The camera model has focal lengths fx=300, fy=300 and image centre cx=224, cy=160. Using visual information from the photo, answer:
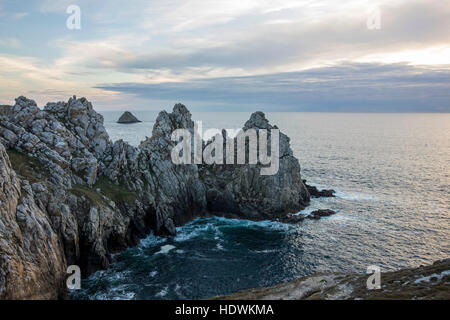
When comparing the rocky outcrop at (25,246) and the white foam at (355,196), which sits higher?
the rocky outcrop at (25,246)

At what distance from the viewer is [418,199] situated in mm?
101625

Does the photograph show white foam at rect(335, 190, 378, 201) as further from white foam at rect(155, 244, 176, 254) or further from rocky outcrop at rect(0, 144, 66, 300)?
rocky outcrop at rect(0, 144, 66, 300)

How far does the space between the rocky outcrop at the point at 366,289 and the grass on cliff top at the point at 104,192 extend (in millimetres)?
39876

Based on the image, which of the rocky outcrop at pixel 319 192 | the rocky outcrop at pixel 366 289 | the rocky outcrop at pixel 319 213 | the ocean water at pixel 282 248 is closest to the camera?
the rocky outcrop at pixel 366 289

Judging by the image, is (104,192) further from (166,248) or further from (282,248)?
(282,248)

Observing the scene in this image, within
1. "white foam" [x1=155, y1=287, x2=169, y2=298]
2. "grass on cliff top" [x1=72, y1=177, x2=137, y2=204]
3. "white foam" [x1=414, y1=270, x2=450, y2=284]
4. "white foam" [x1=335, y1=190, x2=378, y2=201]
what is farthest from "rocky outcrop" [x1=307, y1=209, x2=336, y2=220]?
"white foam" [x1=414, y1=270, x2=450, y2=284]

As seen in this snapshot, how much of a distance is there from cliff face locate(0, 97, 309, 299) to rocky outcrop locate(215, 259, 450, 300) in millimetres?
31476

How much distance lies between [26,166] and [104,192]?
17286 millimetres

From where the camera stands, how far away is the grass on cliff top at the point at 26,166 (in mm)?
57312

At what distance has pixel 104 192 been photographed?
236ft

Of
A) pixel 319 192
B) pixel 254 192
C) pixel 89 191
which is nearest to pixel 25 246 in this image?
pixel 89 191

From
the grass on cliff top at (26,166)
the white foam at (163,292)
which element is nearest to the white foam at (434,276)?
the white foam at (163,292)

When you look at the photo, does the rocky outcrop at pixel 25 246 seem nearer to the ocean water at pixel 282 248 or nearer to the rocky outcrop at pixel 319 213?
the ocean water at pixel 282 248
